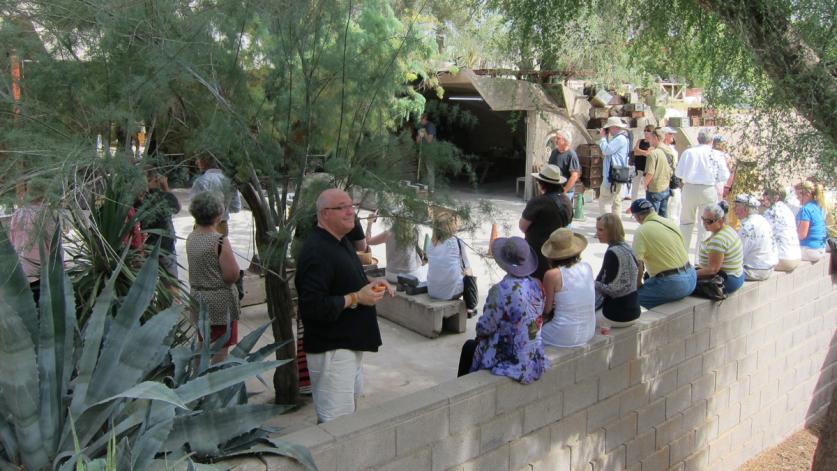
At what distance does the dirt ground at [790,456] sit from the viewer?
289 inches

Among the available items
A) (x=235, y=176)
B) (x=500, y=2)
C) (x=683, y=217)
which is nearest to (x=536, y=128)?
(x=683, y=217)

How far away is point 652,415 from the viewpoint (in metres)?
5.79

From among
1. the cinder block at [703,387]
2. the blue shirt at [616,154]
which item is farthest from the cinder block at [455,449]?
the blue shirt at [616,154]

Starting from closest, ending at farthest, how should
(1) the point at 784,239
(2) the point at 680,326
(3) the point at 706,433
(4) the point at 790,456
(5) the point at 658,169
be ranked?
(2) the point at 680,326 → (3) the point at 706,433 → (1) the point at 784,239 → (4) the point at 790,456 → (5) the point at 658,169

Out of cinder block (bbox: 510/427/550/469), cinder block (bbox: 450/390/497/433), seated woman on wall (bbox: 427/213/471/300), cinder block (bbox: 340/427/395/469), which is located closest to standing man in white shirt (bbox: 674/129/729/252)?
seated woman on wall (bbox: 427/213/471/300)

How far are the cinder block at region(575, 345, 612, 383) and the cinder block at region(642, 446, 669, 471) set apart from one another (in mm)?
1197

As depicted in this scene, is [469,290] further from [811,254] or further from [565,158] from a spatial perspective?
[565,158]

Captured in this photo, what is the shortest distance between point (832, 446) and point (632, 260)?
2.12 metres

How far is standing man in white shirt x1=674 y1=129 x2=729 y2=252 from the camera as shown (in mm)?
9828

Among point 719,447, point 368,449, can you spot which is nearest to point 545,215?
point 719,447

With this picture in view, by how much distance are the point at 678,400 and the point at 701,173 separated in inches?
186

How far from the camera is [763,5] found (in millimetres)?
4730

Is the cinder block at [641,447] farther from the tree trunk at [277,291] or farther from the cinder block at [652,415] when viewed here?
the tree trunk at [277,291]

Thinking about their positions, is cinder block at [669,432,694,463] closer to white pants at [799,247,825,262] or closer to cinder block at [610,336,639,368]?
cinder block at [610,336,639,368]
